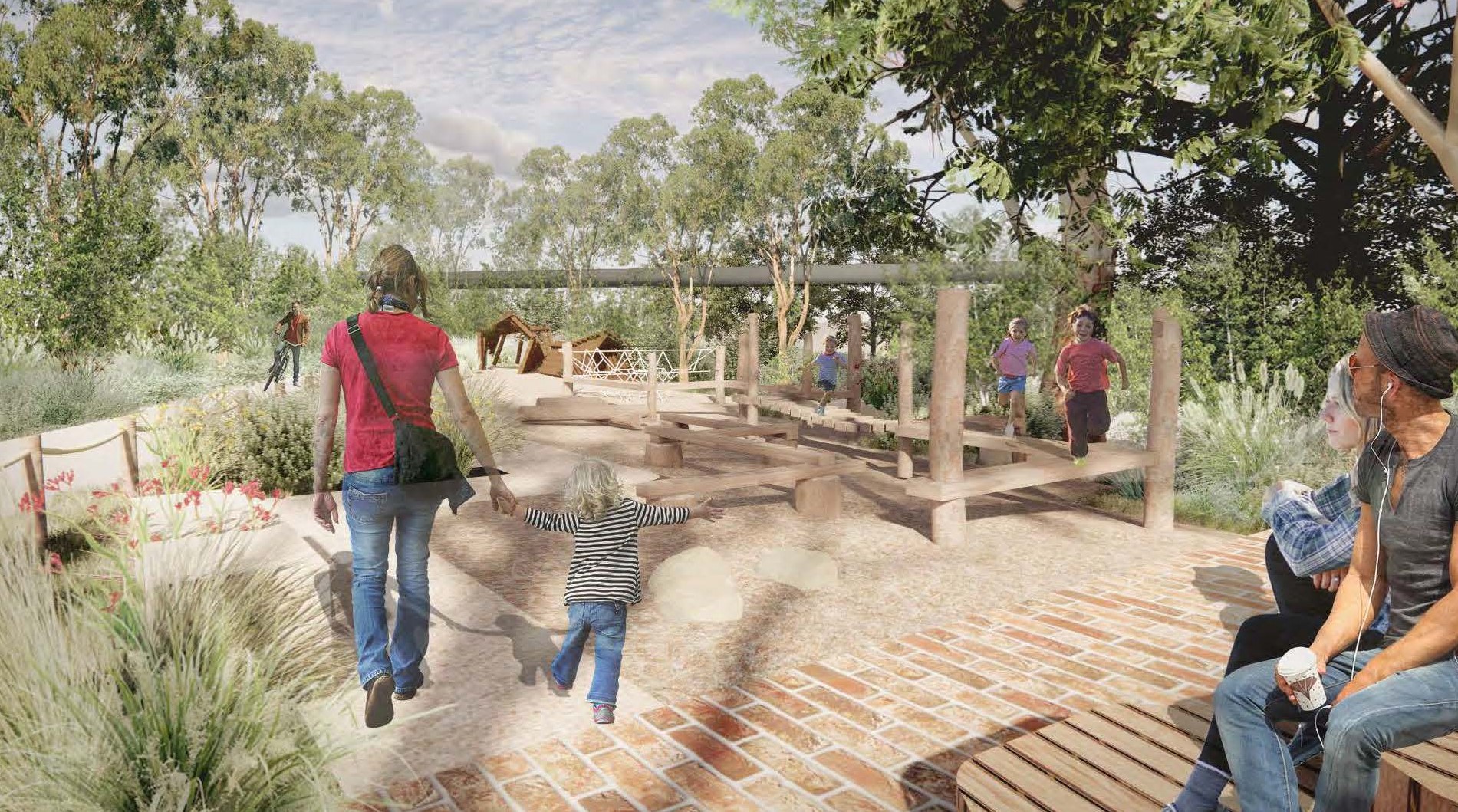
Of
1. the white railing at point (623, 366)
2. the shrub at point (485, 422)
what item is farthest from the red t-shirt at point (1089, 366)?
the white railing at point (623, 366)

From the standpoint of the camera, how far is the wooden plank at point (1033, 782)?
2365 millimetres

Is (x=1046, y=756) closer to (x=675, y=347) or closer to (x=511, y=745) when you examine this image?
(x=511, y=745)

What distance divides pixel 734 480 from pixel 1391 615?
5341 millimetres

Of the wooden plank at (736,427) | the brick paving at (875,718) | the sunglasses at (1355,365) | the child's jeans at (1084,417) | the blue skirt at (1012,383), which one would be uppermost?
the sunglasses at (1355,365)

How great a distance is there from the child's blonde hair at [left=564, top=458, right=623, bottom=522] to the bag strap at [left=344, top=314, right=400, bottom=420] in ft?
2.60

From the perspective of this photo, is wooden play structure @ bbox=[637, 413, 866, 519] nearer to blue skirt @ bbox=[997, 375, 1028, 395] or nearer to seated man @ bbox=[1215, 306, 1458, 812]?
blue skirt @ bbox=[997, 375, 1028, 395]

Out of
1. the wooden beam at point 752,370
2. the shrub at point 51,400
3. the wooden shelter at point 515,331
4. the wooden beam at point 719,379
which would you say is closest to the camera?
the shrub at point 51,400

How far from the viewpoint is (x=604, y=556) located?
12.4 feet

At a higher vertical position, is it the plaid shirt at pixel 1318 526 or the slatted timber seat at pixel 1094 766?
the plaid shirt at pixel 1318 526

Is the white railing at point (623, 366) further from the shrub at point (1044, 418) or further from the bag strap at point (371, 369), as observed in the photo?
the bag strap at point (371, 369)

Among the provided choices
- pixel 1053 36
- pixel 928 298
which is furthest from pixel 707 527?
pixel 928 298

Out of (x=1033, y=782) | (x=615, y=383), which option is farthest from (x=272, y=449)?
(x=615, y=383)

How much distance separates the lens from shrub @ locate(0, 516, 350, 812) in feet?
8.48

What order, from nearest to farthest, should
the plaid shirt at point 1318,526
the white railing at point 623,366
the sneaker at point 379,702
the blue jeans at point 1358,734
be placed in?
the blue jeans at point 1358,734, the plaid shirt at point 1318,526, the sneaker at point 379,702, the white railing at point 623,366
